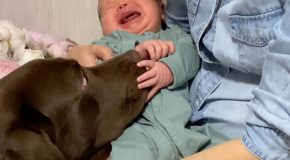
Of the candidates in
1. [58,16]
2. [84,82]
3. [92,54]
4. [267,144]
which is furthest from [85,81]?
[58,16]

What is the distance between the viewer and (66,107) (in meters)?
1.07

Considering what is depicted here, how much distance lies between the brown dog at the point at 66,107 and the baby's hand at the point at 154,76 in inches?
0.6

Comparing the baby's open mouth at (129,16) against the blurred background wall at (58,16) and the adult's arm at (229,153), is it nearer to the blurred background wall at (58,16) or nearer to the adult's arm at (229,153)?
the blurred background wall at (58,16)

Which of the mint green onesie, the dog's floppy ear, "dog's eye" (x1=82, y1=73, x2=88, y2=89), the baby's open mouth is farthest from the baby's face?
the dog's floppy ear

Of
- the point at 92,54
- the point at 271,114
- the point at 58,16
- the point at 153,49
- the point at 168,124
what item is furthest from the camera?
the point at 58,16

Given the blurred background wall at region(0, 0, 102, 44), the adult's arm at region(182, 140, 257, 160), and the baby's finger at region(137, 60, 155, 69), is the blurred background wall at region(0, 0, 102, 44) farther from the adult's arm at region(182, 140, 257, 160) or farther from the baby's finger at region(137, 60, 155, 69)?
the adult's arm at region(182, 140, 257, 160)

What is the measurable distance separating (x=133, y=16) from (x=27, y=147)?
629 mm

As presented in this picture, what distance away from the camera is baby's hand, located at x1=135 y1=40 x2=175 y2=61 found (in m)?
1.28

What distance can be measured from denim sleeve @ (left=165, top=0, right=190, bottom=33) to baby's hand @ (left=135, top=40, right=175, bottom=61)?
17 cm

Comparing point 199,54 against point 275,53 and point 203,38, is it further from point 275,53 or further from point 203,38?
point 275,53

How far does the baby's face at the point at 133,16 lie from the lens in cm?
146

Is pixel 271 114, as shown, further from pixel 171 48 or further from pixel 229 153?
pixel 171 48

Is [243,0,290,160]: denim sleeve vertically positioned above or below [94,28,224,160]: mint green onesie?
above

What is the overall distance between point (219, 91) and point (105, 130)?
10.2 inches
